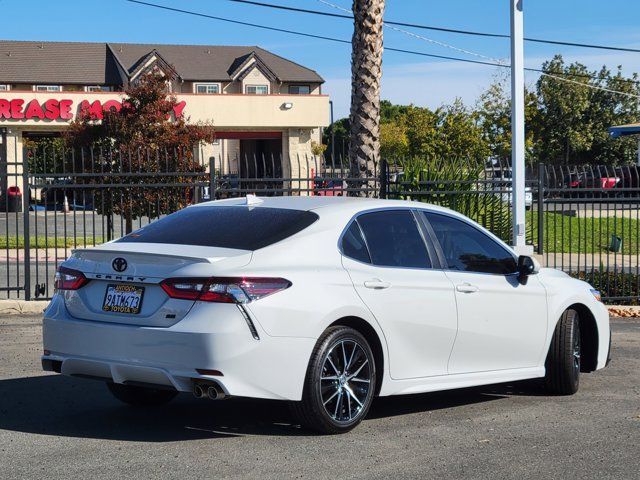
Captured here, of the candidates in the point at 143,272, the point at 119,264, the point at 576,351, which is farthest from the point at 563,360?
the point at 119,264

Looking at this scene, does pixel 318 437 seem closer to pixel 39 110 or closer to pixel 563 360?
pixel 563 360

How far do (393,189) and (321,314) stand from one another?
938 cm

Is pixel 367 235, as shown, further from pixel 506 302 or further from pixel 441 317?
pixel 506 302

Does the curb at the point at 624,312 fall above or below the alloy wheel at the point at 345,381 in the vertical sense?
below

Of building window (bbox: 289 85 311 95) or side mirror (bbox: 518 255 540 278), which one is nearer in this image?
side mirror (bbox: 518 255 540 278)

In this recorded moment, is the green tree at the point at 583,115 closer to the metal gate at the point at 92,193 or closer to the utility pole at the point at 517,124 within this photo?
the metal gate at the point at 92,193

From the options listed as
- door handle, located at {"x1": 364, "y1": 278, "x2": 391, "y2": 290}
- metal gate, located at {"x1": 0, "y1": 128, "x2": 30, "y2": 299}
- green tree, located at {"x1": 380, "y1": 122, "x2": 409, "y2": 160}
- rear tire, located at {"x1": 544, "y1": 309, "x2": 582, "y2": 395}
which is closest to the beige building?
metal gate, located at {"x1": 0, "y1": 128, "x2": 30, "y2": 299}

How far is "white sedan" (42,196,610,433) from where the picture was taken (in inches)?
246

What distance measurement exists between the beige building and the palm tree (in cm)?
2767

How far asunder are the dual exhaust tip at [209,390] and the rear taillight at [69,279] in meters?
1.11

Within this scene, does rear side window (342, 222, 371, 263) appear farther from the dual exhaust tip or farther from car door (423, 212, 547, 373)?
the dual exhaust tip

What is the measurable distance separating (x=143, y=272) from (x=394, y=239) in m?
1.88

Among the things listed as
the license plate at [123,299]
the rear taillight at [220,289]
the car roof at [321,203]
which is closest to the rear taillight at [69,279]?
the license plate at [123,299]

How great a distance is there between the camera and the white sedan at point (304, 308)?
6.24 m
